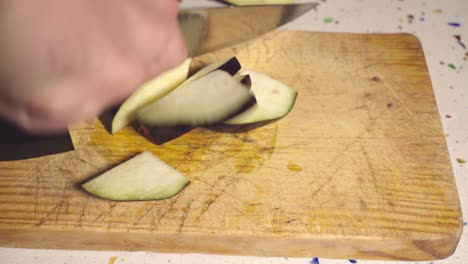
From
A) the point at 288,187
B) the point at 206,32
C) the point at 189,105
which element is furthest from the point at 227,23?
the point at 288,187

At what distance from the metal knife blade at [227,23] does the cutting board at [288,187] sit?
0.12 metres

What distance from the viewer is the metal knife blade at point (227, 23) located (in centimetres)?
116

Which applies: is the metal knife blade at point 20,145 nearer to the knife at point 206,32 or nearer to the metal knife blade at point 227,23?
the knife at point 206,32

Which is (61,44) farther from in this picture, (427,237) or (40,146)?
(427,237)

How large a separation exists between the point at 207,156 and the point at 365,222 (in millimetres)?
312

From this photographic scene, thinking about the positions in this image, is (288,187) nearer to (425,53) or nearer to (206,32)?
(206,32)

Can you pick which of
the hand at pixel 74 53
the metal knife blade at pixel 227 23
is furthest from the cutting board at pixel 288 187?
the hand at pixel 74 53

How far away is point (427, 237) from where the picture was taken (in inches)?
38.8

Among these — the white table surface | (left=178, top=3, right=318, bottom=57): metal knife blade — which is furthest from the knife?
the white table surface

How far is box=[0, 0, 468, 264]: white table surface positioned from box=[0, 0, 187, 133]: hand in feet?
1.12

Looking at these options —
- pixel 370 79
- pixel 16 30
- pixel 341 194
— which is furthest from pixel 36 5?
pixel 370 79

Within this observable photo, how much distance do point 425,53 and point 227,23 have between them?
567mm

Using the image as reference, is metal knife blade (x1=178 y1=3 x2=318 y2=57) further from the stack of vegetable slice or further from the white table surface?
the white table surface

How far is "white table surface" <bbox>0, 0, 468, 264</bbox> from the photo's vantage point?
103 centimetres
